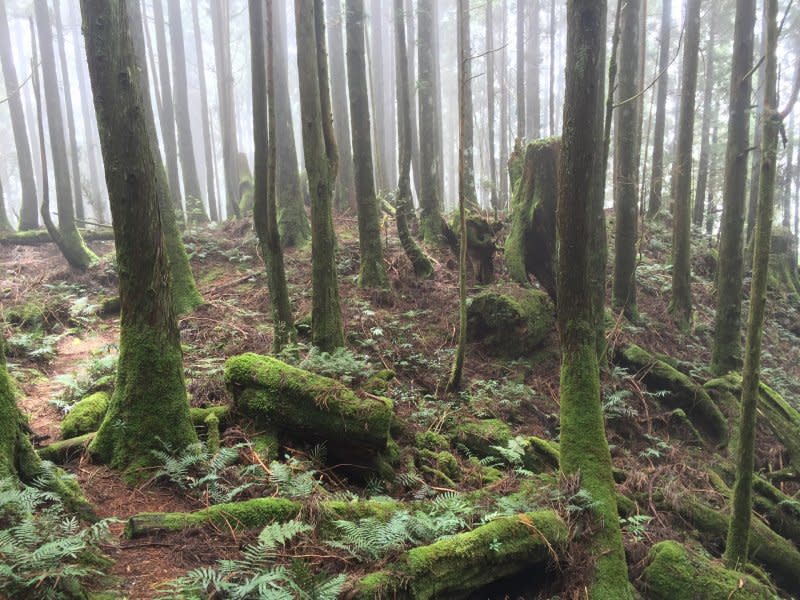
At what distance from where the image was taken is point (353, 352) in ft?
27.7

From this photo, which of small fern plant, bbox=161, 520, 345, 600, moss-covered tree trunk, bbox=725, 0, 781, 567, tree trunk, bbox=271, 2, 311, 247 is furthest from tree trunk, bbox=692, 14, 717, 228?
small fern plant, bbox=161, 520, 345, 600

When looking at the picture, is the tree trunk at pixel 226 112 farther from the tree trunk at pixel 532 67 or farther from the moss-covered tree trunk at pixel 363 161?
the tree trunk at pixel 532 67

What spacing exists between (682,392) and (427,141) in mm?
9171

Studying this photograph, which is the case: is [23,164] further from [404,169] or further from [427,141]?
[404,169]

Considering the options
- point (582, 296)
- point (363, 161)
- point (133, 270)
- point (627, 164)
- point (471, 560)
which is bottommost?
point (471, 560)

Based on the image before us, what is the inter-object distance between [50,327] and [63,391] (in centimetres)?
374

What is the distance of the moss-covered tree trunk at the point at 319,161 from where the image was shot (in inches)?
A: 313

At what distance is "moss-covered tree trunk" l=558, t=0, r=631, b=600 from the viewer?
4816 mm

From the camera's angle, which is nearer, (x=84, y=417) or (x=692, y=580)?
(x=692, y=580)

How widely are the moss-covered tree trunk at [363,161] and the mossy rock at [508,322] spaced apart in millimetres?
2274

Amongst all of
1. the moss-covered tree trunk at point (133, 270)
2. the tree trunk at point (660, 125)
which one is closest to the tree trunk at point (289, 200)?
the moss-covered tree trunk at point (133, 270)

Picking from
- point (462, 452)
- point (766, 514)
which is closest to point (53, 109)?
point (462, 452)

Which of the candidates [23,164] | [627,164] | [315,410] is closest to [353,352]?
[315,410]

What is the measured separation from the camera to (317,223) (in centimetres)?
800
